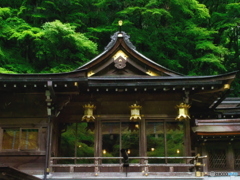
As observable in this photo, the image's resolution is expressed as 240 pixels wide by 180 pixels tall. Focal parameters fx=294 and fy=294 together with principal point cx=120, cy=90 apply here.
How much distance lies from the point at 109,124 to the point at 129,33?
1290cm

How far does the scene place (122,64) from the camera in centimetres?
1338

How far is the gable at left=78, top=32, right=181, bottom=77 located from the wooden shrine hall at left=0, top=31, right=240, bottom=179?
0.33ft

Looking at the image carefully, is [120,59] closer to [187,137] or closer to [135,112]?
[135,112]

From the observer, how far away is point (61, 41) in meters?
21.0

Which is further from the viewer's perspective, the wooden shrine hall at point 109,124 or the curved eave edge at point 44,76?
the wooden shrine hall at point 109,124

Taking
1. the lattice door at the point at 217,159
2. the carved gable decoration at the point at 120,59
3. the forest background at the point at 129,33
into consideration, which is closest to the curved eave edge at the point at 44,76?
the carved gable decoration at the point at 120,59

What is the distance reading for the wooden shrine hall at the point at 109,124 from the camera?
11.3 m

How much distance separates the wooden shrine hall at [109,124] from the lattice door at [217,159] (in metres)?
0.70

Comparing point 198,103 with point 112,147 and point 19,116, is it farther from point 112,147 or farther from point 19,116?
point 19,116

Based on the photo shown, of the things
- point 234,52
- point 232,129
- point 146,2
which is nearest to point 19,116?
point 232,129

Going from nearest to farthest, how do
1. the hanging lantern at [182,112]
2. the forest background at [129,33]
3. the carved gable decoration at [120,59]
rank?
the hanging lantern at [182,112] → the carved gable decoration at [120,59] → the forest background at [129,33]

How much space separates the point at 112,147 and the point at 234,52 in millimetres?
17870

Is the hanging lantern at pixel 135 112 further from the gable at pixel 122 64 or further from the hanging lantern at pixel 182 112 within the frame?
the gable at pixel 122 64

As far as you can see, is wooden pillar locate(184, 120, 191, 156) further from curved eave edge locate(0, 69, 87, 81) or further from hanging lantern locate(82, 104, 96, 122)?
curved eave edge locate(0, 69, 87, 81)
